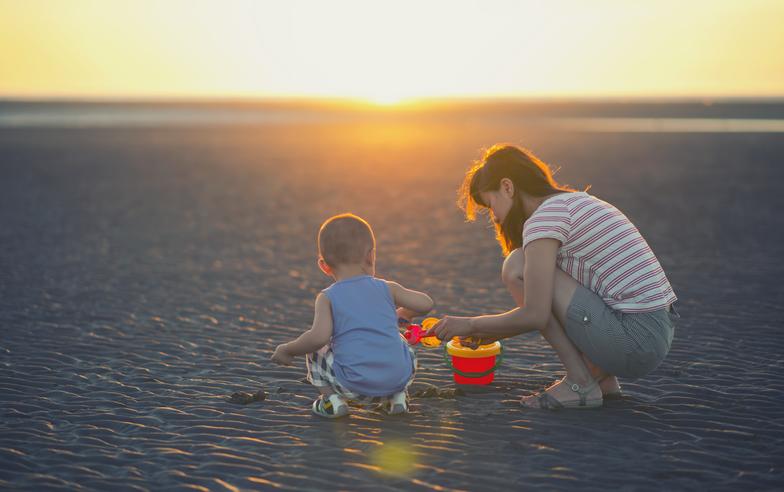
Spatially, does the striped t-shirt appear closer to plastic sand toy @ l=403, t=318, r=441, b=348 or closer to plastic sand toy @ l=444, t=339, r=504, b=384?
plastic sand toy @ l=444, t=339, r=504, b=384

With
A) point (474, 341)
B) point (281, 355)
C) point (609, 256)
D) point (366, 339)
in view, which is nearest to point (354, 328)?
point (366, 339)

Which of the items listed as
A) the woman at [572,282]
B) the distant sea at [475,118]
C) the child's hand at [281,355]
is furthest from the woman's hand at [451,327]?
the distant sea at [475,118]

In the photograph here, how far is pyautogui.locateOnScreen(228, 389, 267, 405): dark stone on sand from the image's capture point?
16.0 ft

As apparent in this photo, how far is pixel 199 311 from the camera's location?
712cm

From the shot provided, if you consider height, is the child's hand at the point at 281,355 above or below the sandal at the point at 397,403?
above

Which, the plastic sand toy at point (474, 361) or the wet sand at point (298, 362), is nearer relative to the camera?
the wet sand at point (298, 362)

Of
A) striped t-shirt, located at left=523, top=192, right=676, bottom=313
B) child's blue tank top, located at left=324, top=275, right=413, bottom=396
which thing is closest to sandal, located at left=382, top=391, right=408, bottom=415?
child's blue tank top, located at left=324, top=275, right=413, bottom=396

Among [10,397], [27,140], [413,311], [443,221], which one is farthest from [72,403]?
[27,140]

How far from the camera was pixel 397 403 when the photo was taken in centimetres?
460

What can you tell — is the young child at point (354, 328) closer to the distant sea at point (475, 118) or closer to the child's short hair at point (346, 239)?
the child's short hair at point (346, 239)

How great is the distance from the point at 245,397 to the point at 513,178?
1871mm

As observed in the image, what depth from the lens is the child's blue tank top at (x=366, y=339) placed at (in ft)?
14.5

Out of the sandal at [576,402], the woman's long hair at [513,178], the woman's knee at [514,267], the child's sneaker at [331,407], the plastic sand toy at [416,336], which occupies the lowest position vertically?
the child's sneaker at [331,407]

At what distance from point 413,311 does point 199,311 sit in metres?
3.01
